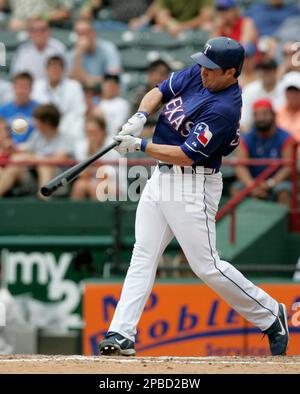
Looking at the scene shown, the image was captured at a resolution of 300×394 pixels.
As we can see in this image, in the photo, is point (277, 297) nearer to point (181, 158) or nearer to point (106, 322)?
point (106, 322)

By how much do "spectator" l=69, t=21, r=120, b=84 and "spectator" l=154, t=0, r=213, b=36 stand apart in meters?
1.05

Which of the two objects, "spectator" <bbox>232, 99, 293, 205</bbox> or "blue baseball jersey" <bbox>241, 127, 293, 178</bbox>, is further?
"blue baseball jersey" <bbox>241, 127, 293, 178</bbox>

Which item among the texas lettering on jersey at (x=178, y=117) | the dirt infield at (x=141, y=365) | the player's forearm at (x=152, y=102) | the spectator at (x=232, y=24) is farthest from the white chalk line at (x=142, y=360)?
the spectator at (x=232, y=24)

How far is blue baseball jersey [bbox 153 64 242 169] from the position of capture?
6.41m

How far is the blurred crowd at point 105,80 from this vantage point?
10344mm

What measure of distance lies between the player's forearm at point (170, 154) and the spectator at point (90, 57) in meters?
6.07

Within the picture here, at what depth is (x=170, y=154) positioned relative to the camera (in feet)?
21.1

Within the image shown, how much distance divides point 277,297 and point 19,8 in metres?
6.36

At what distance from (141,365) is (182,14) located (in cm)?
807

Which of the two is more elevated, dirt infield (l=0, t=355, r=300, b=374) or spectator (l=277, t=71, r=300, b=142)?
spectator (l=277, t=71, r=300, b=142)

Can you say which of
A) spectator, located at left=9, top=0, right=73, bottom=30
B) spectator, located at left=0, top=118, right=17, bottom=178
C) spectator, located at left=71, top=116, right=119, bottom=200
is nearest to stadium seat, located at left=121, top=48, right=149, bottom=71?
spectator, located at left=9, top=0, right=73, bottom=30

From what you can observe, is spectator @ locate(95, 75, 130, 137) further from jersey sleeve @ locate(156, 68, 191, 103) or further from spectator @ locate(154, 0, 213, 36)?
jersey sleeve @ locate(156, 68, 191, 103)

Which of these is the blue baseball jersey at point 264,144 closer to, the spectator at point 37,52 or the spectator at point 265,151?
the spectator at point 265,151

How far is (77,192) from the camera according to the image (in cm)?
1045
